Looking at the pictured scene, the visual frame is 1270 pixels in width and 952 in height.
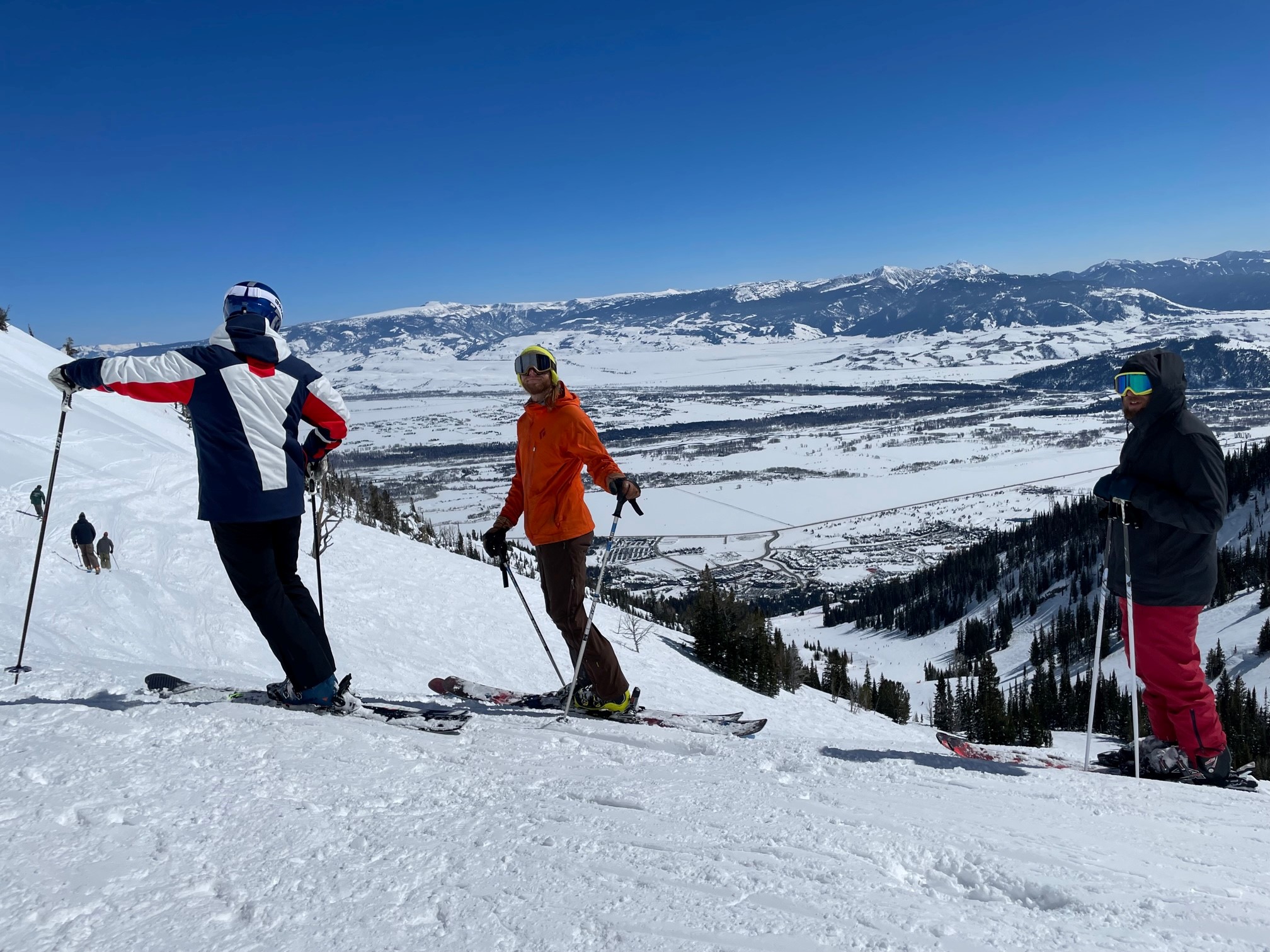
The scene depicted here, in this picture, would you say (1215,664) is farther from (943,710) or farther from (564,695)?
(564,695)

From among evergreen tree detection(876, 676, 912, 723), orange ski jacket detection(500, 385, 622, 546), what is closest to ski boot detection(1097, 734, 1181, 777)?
orange ski jacket detection(500, 385, 622, 546)

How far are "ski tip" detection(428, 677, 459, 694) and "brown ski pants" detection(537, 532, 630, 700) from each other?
1.61 meters

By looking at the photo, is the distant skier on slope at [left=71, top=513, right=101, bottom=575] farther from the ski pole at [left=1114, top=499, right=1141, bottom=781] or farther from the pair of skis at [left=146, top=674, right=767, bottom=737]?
the ski pole at [left=1114, top=499, right=1141, bottom=781]

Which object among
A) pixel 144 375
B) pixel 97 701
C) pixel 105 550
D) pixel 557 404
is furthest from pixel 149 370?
pixel 105 550

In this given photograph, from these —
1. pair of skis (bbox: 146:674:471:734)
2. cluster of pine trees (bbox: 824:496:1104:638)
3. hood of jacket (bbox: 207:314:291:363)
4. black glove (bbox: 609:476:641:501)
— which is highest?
hood of jacket (bbox: 207:314:291:363)

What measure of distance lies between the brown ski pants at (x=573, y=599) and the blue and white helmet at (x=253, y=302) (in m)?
1.78

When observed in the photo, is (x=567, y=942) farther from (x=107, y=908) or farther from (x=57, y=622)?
(x=57, y=622)

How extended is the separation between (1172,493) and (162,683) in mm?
5194

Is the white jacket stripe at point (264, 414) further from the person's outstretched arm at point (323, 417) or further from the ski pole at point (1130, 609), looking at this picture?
the ski pole at point (1130, 609)

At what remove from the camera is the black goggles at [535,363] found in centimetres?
417

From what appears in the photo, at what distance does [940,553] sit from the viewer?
100438 millimetres

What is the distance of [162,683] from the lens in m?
4.00

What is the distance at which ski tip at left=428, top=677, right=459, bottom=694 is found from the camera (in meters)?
5.64

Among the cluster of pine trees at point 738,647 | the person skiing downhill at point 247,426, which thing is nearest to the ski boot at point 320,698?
the person skiing downhill at point 247,426
